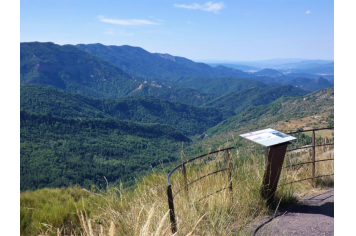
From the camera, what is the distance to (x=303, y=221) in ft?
11.4

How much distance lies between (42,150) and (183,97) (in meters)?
139

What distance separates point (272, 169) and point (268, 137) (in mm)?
432

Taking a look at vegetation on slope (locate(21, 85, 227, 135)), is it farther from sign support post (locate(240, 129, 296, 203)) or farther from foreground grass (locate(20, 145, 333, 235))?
sign support post (locate(240, 129, 296, 203))

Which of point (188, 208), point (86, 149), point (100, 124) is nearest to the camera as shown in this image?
point (188, 208)

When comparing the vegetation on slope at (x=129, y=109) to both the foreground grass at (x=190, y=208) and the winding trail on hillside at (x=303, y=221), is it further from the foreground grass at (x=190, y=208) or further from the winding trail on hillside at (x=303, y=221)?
the winding trail on hillside at (x=303, y=221)

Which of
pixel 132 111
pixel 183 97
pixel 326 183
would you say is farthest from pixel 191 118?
pixel 326 183

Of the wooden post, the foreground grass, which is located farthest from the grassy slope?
the wooden post

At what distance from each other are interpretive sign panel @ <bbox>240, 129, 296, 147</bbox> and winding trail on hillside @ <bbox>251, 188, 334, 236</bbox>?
32.6 inches

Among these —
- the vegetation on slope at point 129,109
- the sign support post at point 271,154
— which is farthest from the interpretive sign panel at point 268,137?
the vegetation on slope at point 129,109

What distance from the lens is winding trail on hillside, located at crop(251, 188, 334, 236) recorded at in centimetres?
322

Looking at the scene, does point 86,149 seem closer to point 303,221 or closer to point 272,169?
point 272,169

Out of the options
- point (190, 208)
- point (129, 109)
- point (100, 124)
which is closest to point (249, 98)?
point (129, 109)
